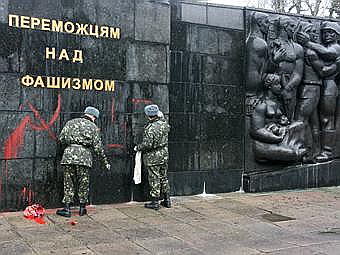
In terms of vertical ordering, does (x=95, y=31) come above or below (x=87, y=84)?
above

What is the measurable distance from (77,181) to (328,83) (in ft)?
19.8

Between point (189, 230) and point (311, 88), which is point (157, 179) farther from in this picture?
point (311, 88)

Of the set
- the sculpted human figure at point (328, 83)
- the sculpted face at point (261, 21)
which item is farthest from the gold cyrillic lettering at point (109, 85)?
the sculpted human figure at point (328, 83)

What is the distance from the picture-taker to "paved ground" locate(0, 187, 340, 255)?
224 inches

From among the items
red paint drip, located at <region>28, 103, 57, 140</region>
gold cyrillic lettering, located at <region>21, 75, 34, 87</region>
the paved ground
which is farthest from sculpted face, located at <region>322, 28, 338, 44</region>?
gold cyrillic lettering, located at <region>21, 75, 34, 87</region>

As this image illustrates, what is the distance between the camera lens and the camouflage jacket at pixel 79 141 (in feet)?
23.0

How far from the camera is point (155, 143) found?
7.73 metres

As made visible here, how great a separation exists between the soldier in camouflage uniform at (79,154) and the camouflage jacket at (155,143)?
83 centimetres

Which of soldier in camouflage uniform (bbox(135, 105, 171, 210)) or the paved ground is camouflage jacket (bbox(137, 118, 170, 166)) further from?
the paved ground

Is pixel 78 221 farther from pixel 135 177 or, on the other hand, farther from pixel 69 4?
pixel 69 4

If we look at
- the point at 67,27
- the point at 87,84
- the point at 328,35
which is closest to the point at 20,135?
the point at 87,84

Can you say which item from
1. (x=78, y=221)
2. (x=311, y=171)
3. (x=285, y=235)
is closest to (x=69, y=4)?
(x=78, y=221)

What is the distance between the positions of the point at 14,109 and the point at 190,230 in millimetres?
3190

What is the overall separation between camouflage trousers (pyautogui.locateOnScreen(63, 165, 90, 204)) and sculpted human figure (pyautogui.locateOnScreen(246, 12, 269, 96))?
4.08 meters
